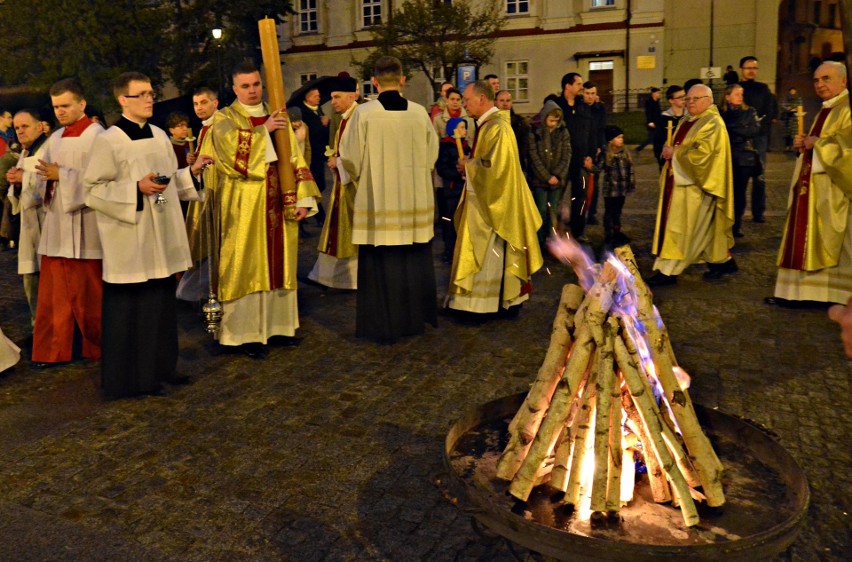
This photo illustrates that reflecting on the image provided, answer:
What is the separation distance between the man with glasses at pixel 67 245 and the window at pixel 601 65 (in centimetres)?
3295

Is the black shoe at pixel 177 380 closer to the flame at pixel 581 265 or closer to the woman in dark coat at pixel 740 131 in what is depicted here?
the flame at pixel 581 265

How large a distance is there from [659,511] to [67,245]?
4728 millimetres

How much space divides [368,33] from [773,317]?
34093 mm

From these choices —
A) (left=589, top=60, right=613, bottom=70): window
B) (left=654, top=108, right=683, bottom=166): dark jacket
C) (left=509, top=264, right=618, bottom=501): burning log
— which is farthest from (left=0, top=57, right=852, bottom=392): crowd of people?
(left=589, top=60, right=613, bottom=70): window

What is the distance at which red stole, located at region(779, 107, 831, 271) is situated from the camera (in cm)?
768

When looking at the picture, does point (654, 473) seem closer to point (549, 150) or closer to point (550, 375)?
point (550, 375)

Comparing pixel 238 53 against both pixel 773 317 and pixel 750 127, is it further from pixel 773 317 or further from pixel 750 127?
pixel 773 317

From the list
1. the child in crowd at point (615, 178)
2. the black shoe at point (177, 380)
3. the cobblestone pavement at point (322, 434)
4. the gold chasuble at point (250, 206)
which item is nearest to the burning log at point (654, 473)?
the cobblestone pavement at point (322, 434)

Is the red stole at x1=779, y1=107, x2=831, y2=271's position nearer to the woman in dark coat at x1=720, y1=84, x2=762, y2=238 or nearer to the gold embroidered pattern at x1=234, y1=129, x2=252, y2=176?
the woman in dark coat at x1=720, y1=84, x2=762, y2=238

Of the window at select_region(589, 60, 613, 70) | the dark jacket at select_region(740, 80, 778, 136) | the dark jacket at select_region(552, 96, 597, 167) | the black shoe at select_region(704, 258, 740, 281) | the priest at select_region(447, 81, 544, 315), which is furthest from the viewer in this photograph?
the window at select_region(589, 60, 613, 70)

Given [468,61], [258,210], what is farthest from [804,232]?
[468,61]

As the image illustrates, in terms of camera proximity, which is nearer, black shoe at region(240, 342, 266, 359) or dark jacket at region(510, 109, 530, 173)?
black shoe at region(240, 342, 266, 359)

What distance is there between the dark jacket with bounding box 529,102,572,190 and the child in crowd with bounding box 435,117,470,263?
759mm

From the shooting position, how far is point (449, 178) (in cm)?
988
